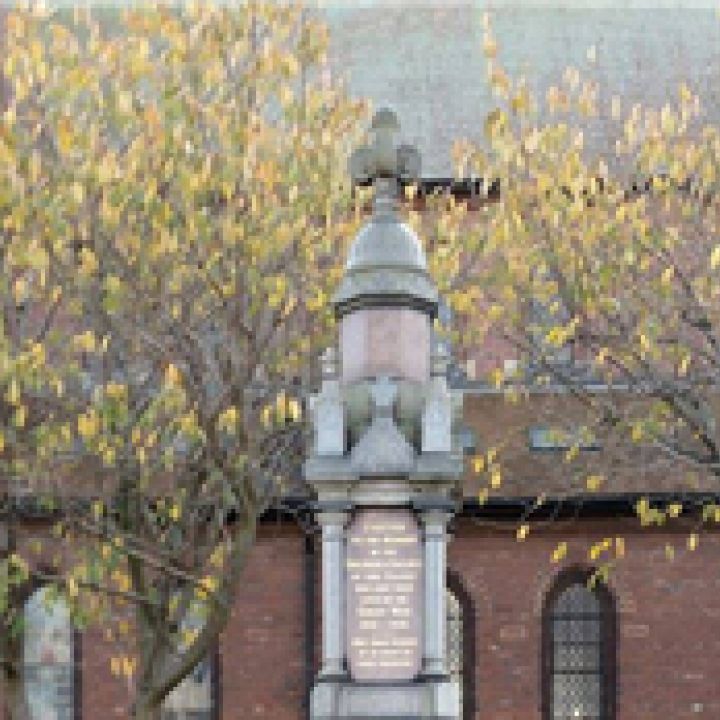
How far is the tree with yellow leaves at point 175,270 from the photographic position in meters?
14.0

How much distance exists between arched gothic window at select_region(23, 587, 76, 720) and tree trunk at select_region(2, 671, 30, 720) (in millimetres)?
5072

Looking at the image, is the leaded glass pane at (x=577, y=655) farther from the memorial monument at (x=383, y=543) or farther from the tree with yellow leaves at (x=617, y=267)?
the memorial monument at (x=383, y=543)

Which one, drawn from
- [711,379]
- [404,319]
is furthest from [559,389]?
[404,319]

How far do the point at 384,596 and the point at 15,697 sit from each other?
6.02 meters

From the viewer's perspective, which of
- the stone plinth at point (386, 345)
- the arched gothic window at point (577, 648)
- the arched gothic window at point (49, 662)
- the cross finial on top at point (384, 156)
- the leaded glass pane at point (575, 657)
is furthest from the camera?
the arched gothic window at point (49, 662)

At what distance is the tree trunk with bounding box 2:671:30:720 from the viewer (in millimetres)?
15492

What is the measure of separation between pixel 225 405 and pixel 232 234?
69.9 inches

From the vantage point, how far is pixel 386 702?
11367mm

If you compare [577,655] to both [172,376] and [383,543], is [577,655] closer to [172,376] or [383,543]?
[172,376]

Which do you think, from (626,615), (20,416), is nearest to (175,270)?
(20,416)

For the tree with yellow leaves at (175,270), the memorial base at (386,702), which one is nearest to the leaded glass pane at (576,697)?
the tree with yellow leaves at (175,270)

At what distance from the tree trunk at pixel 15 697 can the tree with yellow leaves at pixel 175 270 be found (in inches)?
54.3

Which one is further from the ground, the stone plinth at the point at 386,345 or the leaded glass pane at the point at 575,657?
the stone plinth at the point at 386,345

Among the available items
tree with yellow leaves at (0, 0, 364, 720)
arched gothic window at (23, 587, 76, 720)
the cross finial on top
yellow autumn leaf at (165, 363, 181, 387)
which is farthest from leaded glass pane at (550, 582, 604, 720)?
the cross finial on top
